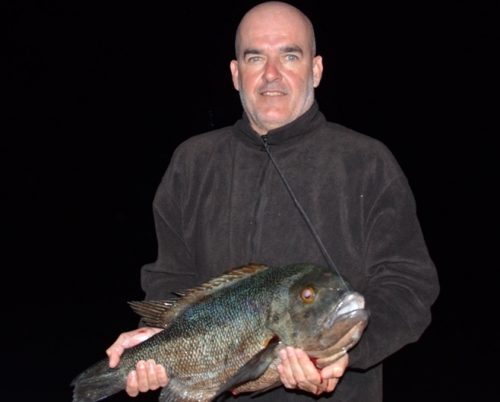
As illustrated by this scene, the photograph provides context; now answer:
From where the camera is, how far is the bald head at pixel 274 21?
366cm

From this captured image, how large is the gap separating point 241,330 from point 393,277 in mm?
732

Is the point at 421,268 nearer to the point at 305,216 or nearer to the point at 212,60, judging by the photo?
the point at 305,216

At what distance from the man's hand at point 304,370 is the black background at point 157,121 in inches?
370

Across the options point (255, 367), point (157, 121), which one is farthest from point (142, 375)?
point (157, 121)

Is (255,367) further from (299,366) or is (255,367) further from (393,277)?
(393,277)

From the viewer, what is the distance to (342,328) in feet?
9.69

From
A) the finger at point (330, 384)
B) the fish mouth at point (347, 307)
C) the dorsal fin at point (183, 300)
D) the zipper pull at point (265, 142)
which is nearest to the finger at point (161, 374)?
the dorsal fin at point (183, 300)

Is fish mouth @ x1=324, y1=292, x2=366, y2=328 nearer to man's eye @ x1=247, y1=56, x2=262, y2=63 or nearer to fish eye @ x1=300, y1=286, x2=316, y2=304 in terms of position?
fish eye @ x1=300, y1=286, x2=316, y2=304

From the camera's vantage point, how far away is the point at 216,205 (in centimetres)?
371

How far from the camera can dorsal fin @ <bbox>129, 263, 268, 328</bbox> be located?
339 centimetres

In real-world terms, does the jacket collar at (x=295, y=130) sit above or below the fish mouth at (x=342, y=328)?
above

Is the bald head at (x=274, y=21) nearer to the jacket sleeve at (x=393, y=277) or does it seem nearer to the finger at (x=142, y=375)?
the jacket sleeve at (x=393, y=277)

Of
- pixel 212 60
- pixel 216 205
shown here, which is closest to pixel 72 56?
pixel 212 60

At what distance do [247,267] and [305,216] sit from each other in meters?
0.37
